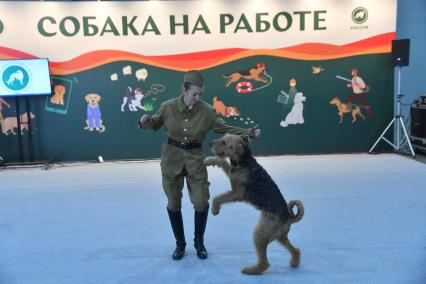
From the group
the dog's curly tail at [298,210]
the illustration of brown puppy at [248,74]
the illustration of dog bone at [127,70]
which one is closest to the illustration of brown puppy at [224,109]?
the illustration of brown puppy at [248,74]

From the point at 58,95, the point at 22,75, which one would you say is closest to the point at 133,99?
the point at 58,95

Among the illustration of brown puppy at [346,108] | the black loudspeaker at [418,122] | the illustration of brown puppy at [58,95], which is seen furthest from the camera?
the illustration of brown puppy at [346,108]

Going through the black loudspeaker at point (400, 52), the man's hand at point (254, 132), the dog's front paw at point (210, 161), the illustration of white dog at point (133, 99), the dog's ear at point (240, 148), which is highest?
the black loudspeaker at point (400, 52)

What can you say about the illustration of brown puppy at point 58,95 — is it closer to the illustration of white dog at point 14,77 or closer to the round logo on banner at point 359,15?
the illustration of white dog at point 14,77

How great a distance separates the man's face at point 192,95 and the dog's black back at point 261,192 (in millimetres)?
523

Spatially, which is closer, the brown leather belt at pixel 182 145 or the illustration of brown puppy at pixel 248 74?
the brown leather belt at pixel 182 145

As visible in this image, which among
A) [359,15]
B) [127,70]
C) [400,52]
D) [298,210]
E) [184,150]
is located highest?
[359,15]

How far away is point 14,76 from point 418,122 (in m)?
6.97

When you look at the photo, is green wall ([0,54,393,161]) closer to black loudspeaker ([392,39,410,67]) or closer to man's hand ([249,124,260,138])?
black loudspeaker ([392,39,410,67])

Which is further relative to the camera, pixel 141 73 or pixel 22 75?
pixel 141 73

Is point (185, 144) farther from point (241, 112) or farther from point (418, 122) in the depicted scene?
point (418, 122)

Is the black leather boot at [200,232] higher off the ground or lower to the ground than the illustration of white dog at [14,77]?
lower

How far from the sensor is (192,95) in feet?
9.57

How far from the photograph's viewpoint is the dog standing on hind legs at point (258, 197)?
273 centimetres
